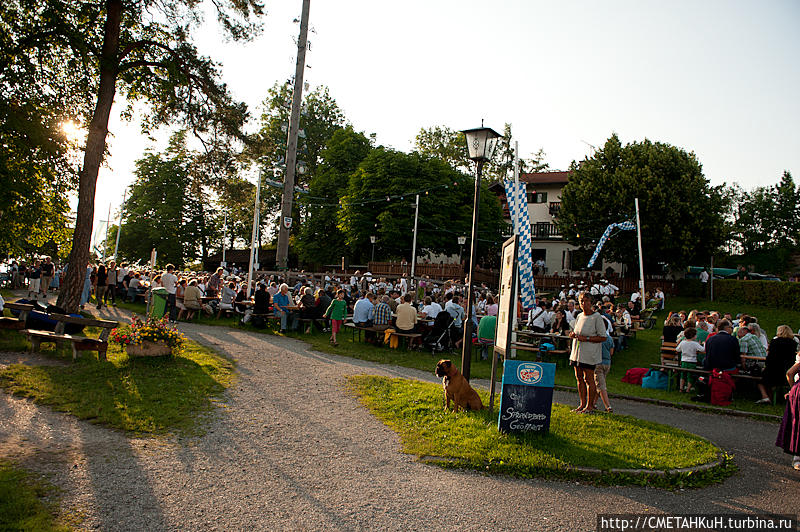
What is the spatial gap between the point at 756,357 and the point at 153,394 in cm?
1115

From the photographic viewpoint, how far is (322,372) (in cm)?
1062

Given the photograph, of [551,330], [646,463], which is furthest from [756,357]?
[646,463]

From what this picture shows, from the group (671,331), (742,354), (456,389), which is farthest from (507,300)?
(671,331)

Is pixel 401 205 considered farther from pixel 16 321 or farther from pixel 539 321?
pixel 16 321

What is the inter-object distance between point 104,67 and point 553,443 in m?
12.1

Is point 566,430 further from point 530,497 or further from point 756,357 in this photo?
point 756,357

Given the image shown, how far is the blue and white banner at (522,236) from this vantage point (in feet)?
42.3

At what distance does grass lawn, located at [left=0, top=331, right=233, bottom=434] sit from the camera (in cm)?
671

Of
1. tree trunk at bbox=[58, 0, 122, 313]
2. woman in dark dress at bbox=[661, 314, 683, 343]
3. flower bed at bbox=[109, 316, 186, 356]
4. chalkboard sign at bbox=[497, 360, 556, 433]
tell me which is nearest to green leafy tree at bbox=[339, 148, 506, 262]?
woman in dark dress at bbox=[661, 314, 683, 343]

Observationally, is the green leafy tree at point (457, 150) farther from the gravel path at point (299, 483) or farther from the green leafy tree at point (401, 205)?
the gravel path at point (299, 483)

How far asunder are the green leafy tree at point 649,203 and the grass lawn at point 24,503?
37318mm

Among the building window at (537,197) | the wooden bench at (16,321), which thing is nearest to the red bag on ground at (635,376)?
the wooden bench at (16,321)

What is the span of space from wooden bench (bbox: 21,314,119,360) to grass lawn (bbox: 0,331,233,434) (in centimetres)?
19

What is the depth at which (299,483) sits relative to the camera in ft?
16.4
